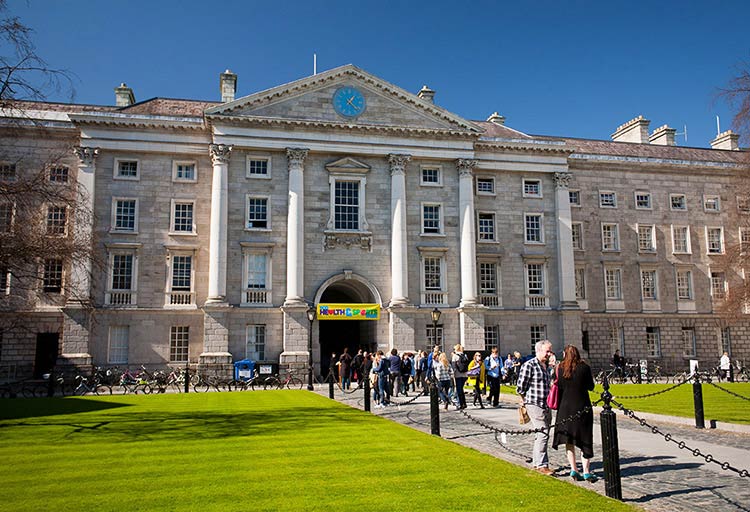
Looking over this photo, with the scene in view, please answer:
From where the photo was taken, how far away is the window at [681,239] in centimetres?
4781

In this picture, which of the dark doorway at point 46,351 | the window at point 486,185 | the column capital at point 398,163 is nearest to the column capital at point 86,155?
the dark doorway at point 46,351

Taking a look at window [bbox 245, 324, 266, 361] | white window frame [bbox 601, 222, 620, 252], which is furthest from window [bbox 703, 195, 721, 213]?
window [bbox 245, 324, 266, 361]

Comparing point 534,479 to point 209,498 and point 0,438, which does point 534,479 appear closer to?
point 209,498

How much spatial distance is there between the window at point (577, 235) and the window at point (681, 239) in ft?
24.2

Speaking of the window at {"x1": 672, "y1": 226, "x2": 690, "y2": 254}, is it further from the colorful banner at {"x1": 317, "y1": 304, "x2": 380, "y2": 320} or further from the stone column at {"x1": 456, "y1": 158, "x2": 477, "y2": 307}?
the colorful banner at {"x1": 317, "y1": 304, "x2": 380, "y2": 320}

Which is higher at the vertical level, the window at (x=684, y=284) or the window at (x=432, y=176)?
the window at (x=432, y=176)

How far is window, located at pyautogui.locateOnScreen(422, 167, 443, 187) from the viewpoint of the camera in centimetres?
4169

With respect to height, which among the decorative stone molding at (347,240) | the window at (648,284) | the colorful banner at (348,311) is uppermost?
the decorative stone molding at (347,240)

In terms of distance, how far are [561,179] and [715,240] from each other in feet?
47.0

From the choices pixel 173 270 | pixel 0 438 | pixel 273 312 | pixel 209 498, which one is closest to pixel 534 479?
pixel 209 498

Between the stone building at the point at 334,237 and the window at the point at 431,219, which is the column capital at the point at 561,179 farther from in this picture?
the window at the point at 431,219

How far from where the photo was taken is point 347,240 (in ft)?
130

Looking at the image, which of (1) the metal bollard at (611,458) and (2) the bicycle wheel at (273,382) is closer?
(1) the metal bollard at (611,458)

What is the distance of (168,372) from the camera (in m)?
36.6
